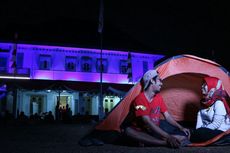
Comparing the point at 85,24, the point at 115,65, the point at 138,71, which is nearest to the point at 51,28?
the point at 85,24

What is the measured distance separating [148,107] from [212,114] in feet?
3.68

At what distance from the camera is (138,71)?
31.8m

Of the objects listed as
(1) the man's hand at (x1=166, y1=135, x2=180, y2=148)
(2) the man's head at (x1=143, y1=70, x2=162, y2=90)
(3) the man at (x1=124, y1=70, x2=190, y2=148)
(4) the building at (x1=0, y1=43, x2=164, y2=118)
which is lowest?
(1) the man's hand at (x1=166, y1=135, x2=180, y2=148)

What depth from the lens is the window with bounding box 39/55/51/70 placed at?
29094 millimetres

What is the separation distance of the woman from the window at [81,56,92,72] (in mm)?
24854

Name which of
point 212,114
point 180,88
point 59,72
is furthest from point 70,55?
point 212,114

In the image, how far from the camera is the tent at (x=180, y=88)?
5.79m

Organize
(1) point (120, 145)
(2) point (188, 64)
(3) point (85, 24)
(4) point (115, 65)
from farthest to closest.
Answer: (3) point (85, 24) → (4) point (115, 65) → (2) point (188, 64) → (1) point (120, 145)

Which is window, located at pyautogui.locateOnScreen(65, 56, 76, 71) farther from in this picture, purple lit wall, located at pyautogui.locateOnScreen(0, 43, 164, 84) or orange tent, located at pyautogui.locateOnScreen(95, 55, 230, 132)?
orange tent, located at pyautogui.locateOnScreen(95, 55, 230, 132)

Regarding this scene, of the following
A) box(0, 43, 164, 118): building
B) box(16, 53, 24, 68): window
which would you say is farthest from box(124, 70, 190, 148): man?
box(16, 53, 24, 68): window

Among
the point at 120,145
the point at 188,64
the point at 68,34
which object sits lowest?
the point at 120,145

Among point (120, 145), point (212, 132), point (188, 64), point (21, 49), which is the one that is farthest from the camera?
point (21, 49)

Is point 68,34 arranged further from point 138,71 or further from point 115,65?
point 138,71

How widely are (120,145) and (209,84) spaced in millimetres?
1820
